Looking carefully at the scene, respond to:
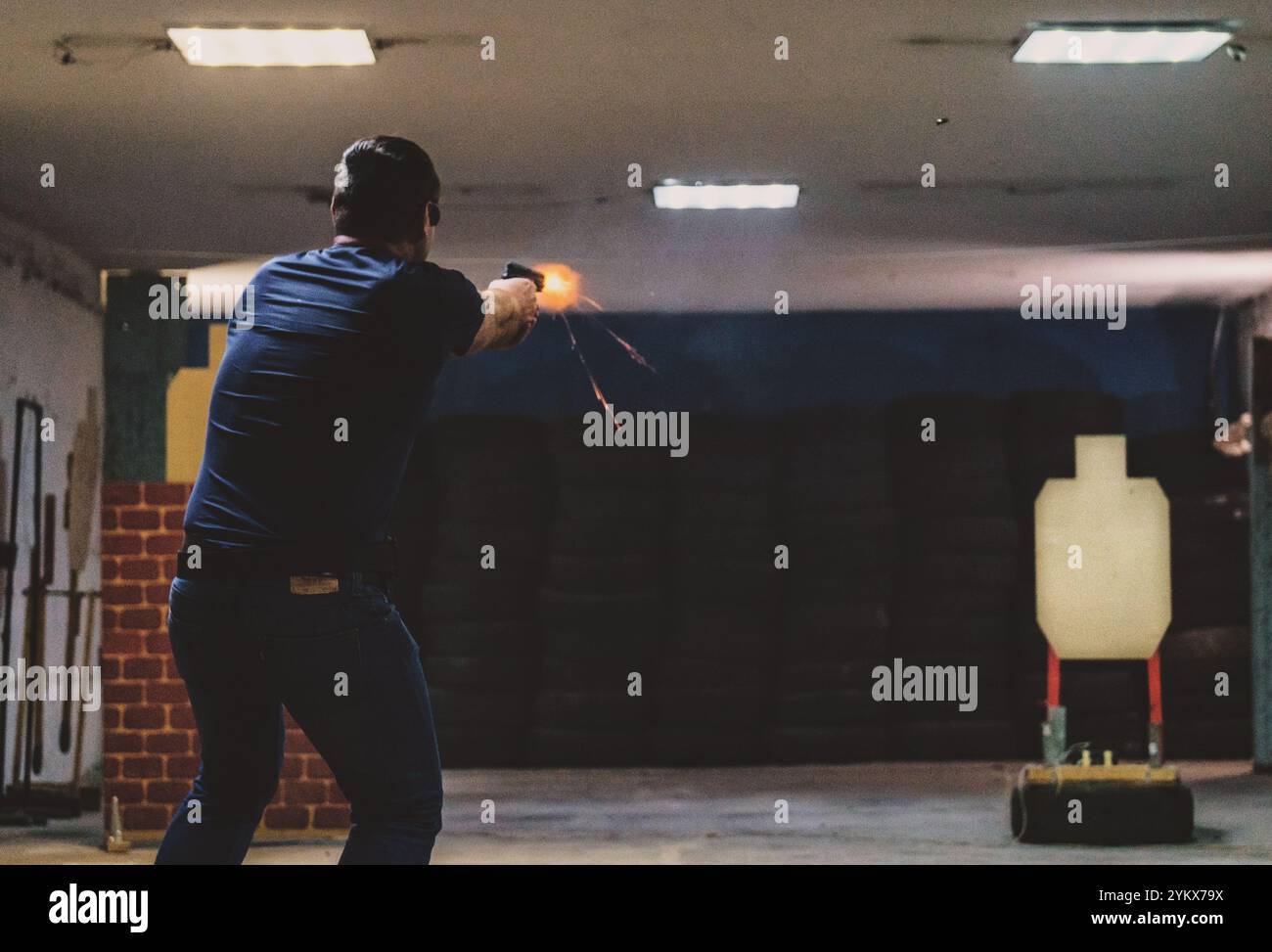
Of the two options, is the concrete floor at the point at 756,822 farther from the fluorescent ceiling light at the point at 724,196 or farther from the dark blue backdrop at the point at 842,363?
the fluorescent ceiling light at the point at 724,196

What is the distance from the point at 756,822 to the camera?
6.41 meters

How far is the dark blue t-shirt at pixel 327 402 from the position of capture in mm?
2326

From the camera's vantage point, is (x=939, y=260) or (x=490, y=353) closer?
(x=939, y=260)

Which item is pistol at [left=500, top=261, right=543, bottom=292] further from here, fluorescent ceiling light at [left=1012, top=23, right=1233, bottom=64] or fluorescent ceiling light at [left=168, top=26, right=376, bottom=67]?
fluorescent ceiling light at [left=1012, top=23, right=1233, bottom=64]

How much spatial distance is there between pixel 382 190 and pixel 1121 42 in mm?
2938

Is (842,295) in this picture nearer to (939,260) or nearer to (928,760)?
(939,260)

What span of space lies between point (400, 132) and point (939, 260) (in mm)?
3216

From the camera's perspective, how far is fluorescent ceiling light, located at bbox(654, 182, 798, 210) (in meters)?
6.37

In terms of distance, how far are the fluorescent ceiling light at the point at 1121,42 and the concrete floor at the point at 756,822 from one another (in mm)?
2526

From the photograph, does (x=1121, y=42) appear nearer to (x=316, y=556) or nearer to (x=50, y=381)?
(x=316, y=556)

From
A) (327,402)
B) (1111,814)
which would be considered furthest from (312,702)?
(1111,814)

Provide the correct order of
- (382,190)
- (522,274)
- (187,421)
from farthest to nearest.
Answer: (187,421) < (522,274) < (382,190)
